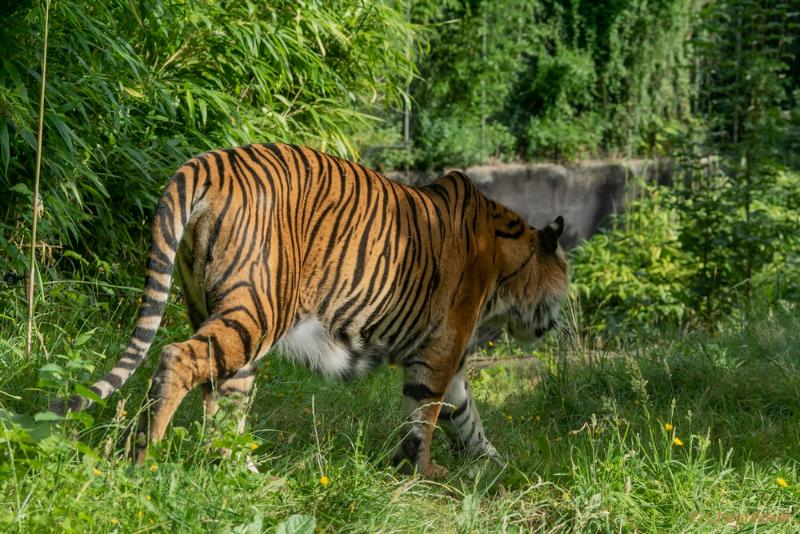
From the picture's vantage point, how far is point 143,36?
588 centimetres

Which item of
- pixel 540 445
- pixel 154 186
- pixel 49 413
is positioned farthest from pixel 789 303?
pixel 49 413

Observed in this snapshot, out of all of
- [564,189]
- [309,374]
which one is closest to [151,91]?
[309,374]

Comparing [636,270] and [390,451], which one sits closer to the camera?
[390,451]

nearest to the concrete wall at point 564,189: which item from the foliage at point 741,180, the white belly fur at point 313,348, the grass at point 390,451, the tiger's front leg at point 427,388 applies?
the foliage at point 741,180

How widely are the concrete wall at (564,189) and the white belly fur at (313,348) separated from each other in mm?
7128

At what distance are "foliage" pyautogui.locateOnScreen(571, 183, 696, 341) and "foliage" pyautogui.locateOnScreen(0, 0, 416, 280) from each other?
3.49 m

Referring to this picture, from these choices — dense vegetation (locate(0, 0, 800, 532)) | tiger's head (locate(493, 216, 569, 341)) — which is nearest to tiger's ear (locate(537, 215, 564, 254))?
tiger's head (locate(493, 216, 569, 341))

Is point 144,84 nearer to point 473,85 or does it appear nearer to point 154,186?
point 154,186

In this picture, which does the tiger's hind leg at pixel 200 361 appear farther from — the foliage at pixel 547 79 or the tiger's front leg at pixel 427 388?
the foliage at pixel 547 79

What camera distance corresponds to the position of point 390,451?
13.3ft

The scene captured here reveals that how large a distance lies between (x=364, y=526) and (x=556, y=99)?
992cm

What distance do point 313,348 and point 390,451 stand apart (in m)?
0.63

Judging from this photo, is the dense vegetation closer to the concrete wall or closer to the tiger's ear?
the tiger's ear

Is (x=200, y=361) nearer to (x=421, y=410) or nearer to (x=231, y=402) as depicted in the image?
(x=231, y=402)
